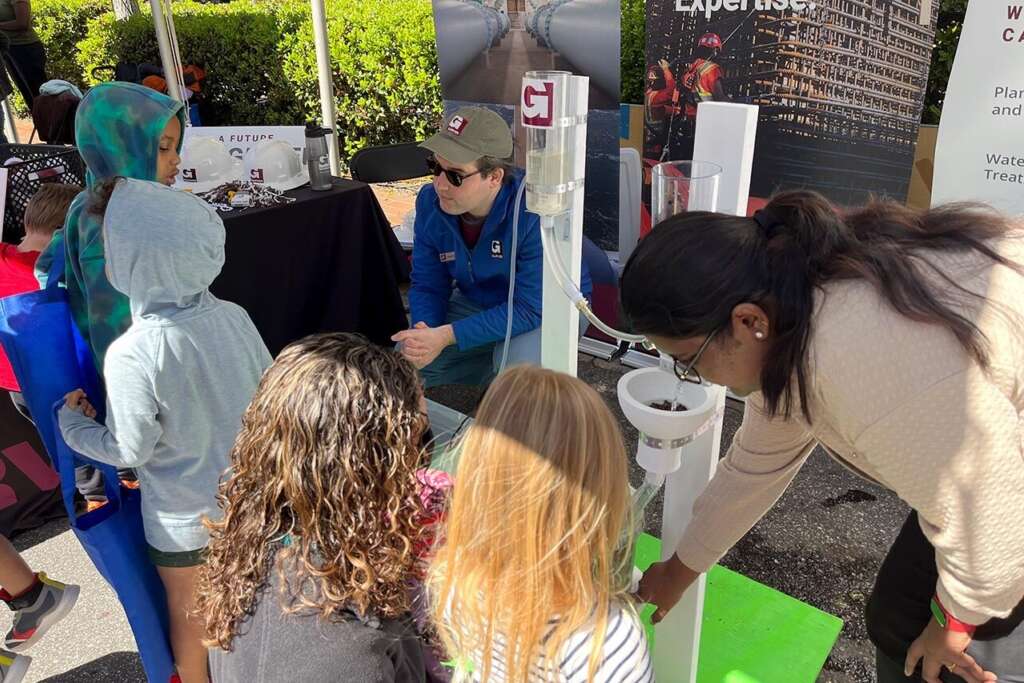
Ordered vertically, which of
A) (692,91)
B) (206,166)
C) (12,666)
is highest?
(692,91)

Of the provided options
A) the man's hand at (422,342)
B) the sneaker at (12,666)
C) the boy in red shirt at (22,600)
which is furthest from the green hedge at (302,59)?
the sneaker at (12,666)

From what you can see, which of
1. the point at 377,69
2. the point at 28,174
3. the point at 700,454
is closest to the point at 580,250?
the point at 700,454

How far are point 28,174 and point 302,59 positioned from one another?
17.2 feet

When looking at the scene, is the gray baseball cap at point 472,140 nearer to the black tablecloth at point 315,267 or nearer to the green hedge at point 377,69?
the black tablecloth at point 315,267

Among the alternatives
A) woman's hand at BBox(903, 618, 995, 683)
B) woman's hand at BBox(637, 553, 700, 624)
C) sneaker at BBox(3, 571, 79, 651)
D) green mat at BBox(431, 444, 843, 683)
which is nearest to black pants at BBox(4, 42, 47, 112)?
sneaker at BBox(3, 571, 79, 651)

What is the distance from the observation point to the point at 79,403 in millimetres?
1774

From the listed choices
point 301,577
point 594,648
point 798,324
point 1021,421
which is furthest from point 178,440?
point 1021,421

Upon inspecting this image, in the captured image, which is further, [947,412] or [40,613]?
[40,613]

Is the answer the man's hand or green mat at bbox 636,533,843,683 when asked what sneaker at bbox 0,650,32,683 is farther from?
green mat at bbox 636,533,843,683

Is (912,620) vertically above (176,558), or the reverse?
(912,620)

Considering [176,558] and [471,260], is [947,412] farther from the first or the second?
[471,260]

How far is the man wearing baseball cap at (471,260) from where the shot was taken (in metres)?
2.53

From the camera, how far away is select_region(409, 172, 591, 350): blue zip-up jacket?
2.60 metres

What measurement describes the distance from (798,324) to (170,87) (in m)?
5.03
